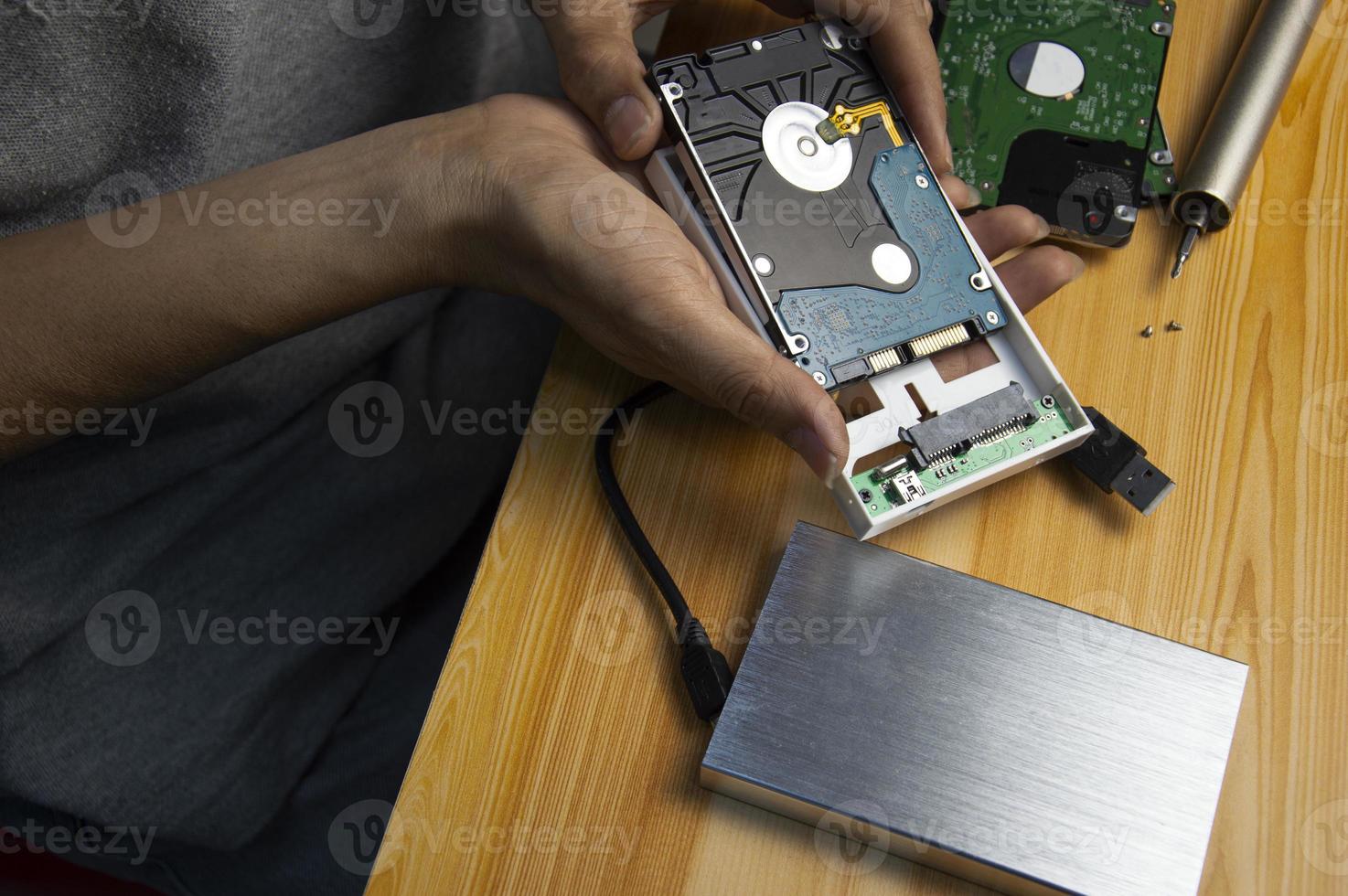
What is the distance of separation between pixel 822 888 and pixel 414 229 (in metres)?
0.70

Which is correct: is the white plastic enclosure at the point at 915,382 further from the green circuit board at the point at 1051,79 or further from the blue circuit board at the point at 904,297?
the green circuit board at the point at 1051,79

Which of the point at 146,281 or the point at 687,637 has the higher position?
the point at 146,281

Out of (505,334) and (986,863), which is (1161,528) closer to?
(986,863)

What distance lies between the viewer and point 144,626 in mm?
979

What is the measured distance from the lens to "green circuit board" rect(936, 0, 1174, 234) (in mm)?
965

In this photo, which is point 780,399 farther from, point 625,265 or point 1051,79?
point 1051,79

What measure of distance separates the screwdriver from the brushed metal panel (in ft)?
1.49

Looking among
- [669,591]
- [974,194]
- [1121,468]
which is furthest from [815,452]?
[974,194]

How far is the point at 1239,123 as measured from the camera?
0.93m

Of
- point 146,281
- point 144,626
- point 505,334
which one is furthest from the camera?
point 505,334

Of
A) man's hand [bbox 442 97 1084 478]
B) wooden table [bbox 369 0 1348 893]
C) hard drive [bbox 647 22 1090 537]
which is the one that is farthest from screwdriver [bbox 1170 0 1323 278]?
hard drive [bbox 647 22 1090 537]

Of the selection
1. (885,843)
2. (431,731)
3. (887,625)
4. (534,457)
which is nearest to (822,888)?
(885,843)

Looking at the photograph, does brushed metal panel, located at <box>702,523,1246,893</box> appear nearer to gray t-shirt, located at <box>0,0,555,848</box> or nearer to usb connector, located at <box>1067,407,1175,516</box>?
usb connector, located at <box>1067,407,1175,516</box>

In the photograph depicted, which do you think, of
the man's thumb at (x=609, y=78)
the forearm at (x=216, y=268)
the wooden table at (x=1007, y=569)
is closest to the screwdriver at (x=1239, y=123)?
the wooden table at (x=1007, y=569)
